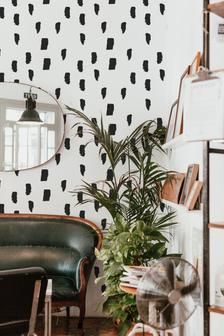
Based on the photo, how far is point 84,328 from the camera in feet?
15.1

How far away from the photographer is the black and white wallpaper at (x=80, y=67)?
196 inches

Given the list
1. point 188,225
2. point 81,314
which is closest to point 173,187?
point 188,225

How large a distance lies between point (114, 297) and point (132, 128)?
2.02 m

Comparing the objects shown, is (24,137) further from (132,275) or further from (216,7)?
(216,7)

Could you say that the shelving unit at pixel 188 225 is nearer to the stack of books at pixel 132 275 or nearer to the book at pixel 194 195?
the book at pixel 194 195

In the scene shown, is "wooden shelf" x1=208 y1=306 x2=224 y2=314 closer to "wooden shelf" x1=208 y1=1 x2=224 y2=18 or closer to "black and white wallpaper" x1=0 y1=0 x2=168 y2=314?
"wooden shelf" x1=208 y1=1 x2=224 y2=18

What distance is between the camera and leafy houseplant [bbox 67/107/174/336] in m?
3.44

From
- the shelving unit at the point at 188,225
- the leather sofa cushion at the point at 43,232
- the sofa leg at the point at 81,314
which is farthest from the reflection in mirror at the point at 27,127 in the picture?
the sofa leg at the point at 81,314

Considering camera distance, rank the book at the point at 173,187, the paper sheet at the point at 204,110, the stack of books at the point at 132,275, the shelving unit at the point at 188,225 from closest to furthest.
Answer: the paper sheet at the point at 204,110 < the shelving unit at the point at 188,225 < the stack of books at the point at 132,275 < the book at the point at 173,187

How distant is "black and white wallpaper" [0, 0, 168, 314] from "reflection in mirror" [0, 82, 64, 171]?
3.2 inches

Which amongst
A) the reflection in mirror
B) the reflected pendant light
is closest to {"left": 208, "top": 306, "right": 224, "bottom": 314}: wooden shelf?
the reflection in mirror

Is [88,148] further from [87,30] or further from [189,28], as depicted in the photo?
[189,28]

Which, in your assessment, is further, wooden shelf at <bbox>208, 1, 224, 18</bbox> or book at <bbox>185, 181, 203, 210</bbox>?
book at <bbox>185, 181, 203, 210</bbox>

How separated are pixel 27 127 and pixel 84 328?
6.74ft
